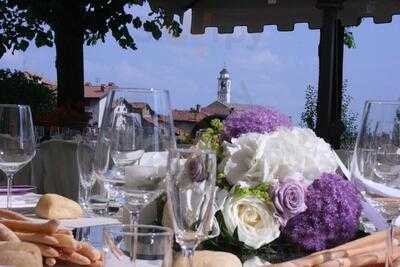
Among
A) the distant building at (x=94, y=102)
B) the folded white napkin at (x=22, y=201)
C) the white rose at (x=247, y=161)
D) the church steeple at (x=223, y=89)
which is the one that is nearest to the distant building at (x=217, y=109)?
the church steeple at (x=223, y=89)

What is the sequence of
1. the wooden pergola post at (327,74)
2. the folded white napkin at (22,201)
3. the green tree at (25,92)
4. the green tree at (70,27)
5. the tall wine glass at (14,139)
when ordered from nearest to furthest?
the tall wine glass at (14,139)
the folded white napkin at (22,201)
the wooden pergola post at (327,74)
the green tree at (70,27)
the green tree at (25,92)

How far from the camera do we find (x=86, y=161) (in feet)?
6.70

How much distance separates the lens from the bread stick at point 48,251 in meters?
1.25

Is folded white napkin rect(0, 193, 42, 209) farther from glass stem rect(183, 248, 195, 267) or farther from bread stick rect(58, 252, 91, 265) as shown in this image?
glass stem rect(183, 248, 195, 267)

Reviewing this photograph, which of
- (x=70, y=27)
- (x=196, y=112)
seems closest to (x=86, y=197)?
(x=196, y=112)

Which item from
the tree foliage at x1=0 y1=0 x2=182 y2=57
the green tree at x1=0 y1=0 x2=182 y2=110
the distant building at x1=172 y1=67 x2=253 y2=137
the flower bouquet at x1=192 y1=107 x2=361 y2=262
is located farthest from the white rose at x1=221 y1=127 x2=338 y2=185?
the tree foliage at x1=0 y1=0 x2=182 y2=57

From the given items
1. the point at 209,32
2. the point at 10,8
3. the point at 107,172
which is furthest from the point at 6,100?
the point at 107,172

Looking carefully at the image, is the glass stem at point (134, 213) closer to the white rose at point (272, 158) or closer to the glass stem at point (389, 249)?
the white rose at point (272, 158)

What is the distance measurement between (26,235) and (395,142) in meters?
0.62

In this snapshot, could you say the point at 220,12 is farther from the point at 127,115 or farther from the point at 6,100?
the point at 127,115

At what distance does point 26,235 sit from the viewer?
1.29 metres

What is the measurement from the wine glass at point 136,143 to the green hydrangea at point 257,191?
0.14m

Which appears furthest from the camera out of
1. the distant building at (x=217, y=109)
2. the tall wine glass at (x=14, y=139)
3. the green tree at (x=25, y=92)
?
the green tree at (x=25, y=92)

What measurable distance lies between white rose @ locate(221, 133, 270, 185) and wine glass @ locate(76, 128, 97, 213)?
1.82ft
